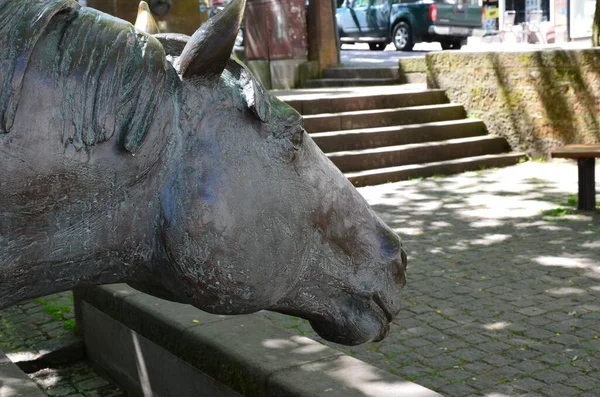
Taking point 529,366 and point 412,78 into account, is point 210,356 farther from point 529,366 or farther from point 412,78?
point 412,78

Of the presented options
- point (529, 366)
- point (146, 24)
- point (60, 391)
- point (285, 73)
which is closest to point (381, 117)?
point (285, 73)

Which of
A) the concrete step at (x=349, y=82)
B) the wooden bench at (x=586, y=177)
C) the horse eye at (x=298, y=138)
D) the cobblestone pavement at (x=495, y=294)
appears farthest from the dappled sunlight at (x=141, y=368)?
the concrete step at (x=349, y=82)

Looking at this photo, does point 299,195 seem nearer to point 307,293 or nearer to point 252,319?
point 307,293

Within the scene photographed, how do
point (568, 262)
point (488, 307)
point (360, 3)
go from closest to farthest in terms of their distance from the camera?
1. point (488, 307)
2. point (568, 262)
3. point (360, 3)

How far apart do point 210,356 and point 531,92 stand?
8.42m

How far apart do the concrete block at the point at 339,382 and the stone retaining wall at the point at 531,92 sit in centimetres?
813

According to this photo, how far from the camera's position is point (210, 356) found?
3693 mm

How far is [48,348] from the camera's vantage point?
5.25m

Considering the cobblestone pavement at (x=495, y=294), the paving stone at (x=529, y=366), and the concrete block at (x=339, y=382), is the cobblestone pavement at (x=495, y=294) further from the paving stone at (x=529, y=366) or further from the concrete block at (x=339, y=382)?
the concrete block at (x=339, y=382)

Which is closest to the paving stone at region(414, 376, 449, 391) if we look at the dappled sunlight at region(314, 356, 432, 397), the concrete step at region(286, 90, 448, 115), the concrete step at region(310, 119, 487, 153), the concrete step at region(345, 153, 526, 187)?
the dappled sunlight at region(314, 356, 432, 397)

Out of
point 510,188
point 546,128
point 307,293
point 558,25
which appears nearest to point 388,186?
point 510,188

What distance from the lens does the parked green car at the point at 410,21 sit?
23.2 meters

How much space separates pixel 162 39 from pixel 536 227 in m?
6.61

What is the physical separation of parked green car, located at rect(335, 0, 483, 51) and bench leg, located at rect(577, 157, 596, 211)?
15.5m
